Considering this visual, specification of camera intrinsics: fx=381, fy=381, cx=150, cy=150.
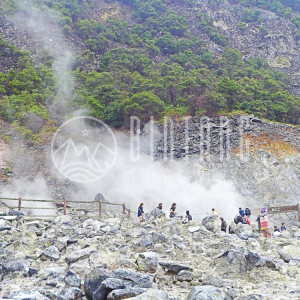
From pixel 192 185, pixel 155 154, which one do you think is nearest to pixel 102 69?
pixel 155 154

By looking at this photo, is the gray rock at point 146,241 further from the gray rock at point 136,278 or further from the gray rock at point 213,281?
the gray rock at point 136,278

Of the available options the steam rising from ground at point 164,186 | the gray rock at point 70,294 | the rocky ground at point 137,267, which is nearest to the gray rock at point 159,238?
the rocky ground at point 137,267

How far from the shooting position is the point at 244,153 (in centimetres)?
2616

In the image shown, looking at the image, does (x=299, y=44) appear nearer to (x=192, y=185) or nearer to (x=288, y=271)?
(x=192, y=185)

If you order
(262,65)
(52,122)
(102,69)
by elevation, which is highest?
(262,65)

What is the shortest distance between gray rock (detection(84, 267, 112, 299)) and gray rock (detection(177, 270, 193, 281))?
135cm

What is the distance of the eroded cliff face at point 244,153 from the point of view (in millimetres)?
24078

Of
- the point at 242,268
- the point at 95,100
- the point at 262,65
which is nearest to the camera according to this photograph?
the point at 242,268

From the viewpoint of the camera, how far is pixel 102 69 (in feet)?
147

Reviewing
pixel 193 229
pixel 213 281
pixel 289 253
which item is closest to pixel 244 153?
pixel 193 229

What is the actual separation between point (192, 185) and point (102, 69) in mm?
25082

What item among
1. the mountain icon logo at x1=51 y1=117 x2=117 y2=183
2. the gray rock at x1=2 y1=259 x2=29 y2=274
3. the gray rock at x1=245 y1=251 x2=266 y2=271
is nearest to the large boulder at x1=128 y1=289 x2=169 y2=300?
the gray rock at x1=245 y1=251 x2=266 y2=271

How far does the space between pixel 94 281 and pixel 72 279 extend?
1.75ft

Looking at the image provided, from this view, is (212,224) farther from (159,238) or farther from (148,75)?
(148,75)
